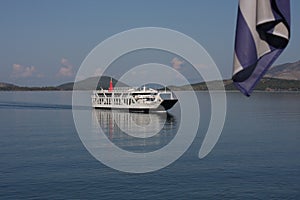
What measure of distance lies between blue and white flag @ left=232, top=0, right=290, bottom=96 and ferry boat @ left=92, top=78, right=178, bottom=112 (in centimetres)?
9238

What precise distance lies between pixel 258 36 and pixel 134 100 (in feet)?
327

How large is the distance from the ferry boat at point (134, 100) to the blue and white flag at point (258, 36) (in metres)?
92.4

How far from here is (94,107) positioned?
11725 cm

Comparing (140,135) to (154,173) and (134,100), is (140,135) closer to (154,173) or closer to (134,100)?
(154,173)

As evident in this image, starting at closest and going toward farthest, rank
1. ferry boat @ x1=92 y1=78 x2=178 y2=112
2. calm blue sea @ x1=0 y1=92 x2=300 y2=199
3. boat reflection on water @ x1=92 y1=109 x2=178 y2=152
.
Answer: calm blue sea @ x1=0 y1=92 x2=300 y2=199
boat reflection on water @ x1=92 y1=109 x2=178 y2=152
ferry boat @ x1=92 y1=78 x2=178 y2=112

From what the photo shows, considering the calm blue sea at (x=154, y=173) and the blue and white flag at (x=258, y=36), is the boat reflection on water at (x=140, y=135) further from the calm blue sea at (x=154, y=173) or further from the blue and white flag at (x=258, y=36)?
the blue and white flag at (x=258, y=36)

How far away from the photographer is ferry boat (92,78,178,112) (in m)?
98.1

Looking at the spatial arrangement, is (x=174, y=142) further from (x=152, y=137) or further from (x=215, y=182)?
(x=215, y=182)

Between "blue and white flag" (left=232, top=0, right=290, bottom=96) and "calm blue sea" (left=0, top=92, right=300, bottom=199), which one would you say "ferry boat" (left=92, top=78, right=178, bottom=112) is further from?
"blue and white flag" (left=232, top=0, right=290, bottom=96)

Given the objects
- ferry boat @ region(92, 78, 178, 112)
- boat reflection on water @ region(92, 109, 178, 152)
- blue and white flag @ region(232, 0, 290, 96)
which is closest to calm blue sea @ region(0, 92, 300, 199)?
boat reflection on water @ region(92, 109, 178, 152)

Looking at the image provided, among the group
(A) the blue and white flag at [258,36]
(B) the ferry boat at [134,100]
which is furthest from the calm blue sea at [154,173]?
(B) the ferry boat at [134,100]

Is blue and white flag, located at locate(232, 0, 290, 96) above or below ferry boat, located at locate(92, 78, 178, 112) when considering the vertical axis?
below

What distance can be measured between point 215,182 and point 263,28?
26794 mm

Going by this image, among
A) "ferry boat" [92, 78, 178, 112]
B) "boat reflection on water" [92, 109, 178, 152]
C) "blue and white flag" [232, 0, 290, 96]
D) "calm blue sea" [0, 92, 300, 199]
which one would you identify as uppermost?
"ferry boat" [92, 78, 178, 112]
